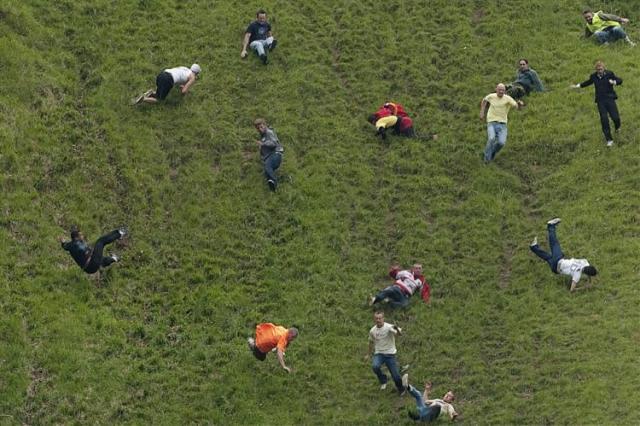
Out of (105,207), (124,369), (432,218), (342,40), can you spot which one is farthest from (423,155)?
(124,369)

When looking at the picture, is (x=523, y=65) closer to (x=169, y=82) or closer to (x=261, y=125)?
(x=261, y=125)

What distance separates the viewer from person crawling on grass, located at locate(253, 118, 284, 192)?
36.2 metres

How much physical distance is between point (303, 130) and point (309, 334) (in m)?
9.83

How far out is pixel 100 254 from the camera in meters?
32.1

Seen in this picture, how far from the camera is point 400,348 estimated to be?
30.9m

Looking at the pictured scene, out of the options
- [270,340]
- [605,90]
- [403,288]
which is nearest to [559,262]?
[403,288]

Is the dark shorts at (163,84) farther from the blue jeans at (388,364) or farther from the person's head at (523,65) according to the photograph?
the blue jeans at (388,364)

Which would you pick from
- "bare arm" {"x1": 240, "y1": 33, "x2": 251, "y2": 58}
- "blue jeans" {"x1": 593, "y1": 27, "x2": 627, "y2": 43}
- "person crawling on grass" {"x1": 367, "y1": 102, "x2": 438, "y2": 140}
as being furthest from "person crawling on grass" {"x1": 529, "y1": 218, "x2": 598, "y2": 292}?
"bare arm" {"x1": 240, "y1": 33, "x2": 251, "y2": 58}

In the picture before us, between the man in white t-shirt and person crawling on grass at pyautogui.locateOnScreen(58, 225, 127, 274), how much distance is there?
8474 millimetres

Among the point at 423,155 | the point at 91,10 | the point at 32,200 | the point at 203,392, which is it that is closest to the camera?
the point at 203,392

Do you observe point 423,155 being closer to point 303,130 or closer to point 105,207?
point 303,130

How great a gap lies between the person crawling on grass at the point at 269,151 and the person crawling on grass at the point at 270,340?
296 inches

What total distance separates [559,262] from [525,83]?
33.3 ft

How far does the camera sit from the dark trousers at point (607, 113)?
36000 millimetres
